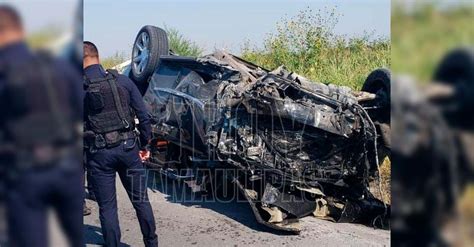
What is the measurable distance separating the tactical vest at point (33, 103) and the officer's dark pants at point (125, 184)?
289 cm

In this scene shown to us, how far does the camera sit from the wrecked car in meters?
4.09

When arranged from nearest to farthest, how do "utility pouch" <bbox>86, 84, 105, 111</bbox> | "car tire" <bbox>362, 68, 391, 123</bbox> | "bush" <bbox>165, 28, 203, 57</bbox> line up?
"utility pouch" <bbox>86, 84, 105, 111</bbox>, "car tire" <bbox>362, 68, 391, 123</bbox>, "bush" <bbox>165, 28, 203, 57</bbox>

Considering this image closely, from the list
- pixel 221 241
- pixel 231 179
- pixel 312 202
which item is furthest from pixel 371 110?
pixel 221 241

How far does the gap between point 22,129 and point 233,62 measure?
14.5 ft

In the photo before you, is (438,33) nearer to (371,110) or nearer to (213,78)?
(371,110)

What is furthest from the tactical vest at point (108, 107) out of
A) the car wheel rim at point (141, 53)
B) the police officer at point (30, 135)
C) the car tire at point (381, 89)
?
the police officer at point (30, 135)

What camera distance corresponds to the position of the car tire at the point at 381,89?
428cm

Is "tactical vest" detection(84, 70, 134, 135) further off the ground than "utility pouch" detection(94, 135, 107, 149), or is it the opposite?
"tactical vest" detection(84, 70, 134, 135)

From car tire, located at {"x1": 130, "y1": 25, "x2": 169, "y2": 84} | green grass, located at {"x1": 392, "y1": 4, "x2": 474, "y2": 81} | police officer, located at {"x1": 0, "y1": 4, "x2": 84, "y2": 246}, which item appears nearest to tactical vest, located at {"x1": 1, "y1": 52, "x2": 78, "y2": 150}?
police officer, located at {"x1": 0, "y1": 4, "x2": 84, "y2": 246}

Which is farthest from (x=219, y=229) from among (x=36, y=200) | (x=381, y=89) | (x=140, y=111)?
(x=36, y=200)

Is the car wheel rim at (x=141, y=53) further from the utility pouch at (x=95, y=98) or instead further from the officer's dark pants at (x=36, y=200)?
the officer's dark pants at (x=36, y=200)

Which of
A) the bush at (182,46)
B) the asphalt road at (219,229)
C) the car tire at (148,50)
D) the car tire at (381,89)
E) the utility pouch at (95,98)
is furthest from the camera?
the bush at (182,46)

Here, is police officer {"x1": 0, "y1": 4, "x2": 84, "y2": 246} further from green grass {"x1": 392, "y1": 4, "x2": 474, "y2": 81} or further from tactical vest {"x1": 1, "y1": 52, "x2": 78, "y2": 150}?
green grass {"x1": 392, "y1": 4, "x2": 474, "y2": 81}

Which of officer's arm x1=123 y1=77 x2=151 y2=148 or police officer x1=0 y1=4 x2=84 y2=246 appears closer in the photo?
police officer x1=0 y1=4 x2=84 y2=246
